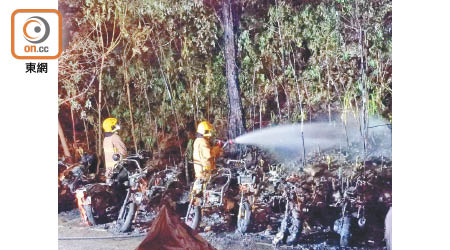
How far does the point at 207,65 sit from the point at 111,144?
633 mm

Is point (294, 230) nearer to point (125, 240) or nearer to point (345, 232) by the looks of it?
point (345, 232)

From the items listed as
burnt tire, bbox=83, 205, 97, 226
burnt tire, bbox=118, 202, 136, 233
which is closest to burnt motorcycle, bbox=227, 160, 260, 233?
burnt tire, bbox=118, 202, 136, 233

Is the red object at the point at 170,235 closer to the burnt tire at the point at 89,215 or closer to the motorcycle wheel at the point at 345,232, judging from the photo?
the burnt tire at the point at 89,215

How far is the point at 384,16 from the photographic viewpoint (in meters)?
2.76

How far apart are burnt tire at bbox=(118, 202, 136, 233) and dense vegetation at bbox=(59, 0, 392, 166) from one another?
311mm

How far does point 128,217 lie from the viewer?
2.76 metres

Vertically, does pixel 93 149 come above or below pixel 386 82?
below

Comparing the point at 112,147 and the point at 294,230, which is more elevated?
the point at 112,147

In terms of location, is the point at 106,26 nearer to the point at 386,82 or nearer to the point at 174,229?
the point at 174,229

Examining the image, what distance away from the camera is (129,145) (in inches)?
109

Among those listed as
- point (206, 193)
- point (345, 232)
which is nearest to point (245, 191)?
point (206, 193)

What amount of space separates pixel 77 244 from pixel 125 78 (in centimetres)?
87
